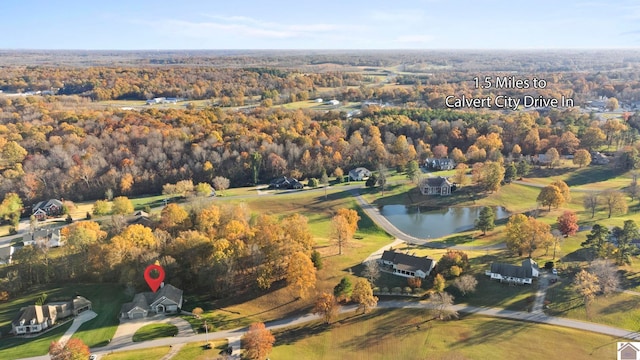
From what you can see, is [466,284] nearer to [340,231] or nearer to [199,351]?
[340,231]

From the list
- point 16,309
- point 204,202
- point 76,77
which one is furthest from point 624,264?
point 76,77

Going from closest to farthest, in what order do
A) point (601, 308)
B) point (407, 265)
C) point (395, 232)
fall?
1. point (601, 308)
2. point (407, 265)
3. point (395, 232)

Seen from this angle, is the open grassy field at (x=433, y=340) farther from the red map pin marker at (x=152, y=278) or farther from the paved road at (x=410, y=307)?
the red map pin marker at (x=152, y=278)

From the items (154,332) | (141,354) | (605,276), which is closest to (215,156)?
(154,332)

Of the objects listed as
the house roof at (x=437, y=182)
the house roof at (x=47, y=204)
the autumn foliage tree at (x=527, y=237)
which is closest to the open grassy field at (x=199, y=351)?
the autumn foliage tree at (x=527, y=237)

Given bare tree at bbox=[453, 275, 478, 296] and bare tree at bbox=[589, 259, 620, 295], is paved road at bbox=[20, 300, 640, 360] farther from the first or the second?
bare tree at bbox=[589, 259, 620, 295]

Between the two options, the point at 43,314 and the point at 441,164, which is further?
the point at 441,164

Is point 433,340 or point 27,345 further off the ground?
point 433,340
